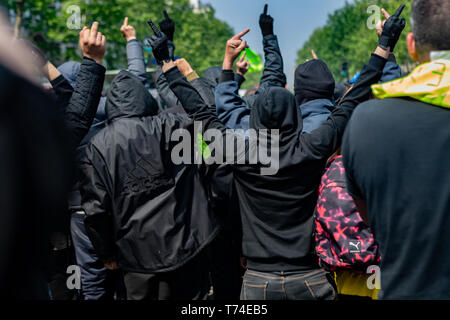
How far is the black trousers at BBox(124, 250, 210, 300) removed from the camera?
10.6ft

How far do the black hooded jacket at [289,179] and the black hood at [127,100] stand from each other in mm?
758

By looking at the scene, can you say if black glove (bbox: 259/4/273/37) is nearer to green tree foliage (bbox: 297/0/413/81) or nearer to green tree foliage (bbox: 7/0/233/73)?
Answer: green tree foliage (bbox: 7/0/233/73)

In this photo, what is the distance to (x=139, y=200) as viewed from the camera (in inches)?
125

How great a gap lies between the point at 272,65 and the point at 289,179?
4.47 ft

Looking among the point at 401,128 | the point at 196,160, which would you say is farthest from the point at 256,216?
the point at 401,128

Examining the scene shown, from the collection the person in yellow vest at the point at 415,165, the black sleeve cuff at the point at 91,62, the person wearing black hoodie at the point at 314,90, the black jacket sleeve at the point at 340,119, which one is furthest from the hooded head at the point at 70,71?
the person in yellow vest at the point at 415,165

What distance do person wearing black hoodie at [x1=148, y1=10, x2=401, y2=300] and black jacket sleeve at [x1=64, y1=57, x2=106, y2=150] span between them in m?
0.92

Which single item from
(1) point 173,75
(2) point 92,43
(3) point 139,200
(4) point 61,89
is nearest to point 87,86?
(2) point 92,43

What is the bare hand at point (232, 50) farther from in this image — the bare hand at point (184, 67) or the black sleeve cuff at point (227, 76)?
the bare hand at point (184, 67)

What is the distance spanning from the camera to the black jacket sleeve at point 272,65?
385 centimetres

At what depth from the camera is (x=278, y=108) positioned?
288 cm

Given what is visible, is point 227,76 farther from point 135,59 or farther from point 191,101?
point 135,59

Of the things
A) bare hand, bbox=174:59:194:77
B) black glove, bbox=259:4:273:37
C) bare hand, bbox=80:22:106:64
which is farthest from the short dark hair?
black glove, bbox=259:4:273:37
